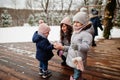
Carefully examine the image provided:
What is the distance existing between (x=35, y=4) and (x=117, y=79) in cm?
3473

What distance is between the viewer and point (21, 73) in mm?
4289

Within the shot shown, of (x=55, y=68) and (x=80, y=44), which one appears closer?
(x=80, y=44)

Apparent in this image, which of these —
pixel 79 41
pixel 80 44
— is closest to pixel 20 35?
pixel 79 41

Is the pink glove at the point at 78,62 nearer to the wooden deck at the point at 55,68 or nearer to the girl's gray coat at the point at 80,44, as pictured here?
the girl's gray coat at the point at 80,44

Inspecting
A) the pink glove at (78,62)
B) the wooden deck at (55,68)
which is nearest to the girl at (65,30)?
the wooden deck at (55,68)

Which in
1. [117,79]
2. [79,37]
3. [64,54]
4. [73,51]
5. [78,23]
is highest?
[78,23]

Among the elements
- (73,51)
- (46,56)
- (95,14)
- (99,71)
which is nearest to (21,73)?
(46,56)

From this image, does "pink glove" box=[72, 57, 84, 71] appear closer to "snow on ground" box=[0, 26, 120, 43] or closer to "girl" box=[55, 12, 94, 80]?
"girl" box=[55, 12, 94, 80]

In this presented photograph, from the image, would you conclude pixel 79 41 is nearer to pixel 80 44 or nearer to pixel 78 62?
pixel 80 44

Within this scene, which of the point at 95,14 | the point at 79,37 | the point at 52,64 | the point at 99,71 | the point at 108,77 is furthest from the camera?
the point at 95,14

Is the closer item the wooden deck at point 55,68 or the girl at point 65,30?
the wooden deck at point 55,68

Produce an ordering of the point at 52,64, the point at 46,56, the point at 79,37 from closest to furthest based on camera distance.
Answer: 1. the point at 79,37
2. the point at 46,56
3. the point at 52,64

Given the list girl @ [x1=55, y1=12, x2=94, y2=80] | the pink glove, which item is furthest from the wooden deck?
the pink glove

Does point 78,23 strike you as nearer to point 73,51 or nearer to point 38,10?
point 73,51
